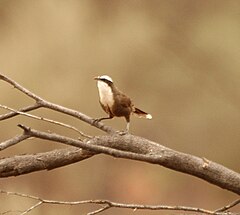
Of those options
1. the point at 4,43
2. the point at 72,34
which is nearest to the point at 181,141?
the point at 72,34

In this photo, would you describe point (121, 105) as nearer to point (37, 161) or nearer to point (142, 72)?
point (37, 161)

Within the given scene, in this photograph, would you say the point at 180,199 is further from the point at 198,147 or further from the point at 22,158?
the point at 22,158

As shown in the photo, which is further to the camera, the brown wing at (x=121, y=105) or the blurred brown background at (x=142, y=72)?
the blurred brown background at (x=142, y=72)

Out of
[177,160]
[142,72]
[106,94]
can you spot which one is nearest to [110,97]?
[106,94]

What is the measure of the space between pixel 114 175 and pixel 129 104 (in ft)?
6.00

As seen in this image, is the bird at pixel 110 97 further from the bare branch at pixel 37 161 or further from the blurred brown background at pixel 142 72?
the blurred brown background at pixel 142 72

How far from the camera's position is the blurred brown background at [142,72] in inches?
119

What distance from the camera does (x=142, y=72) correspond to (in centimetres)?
317

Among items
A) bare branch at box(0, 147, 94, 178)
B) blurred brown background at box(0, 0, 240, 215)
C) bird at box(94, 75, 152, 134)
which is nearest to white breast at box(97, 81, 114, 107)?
bird at box(94, 75, 152, 134)

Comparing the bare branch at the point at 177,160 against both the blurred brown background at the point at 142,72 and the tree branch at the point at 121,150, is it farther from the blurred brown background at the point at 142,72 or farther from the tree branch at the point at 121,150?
the blurred brown background at the point at 142,72

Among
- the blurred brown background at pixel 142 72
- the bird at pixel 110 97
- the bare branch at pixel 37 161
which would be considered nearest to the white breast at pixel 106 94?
the bird at pixel 110 97

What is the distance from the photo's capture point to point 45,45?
9.93 feet

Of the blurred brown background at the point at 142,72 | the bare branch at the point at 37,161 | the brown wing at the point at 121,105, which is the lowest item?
the bare branch at the point at 37,161

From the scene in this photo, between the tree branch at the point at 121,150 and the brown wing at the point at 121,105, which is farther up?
the brown wing at the point at 121,105
